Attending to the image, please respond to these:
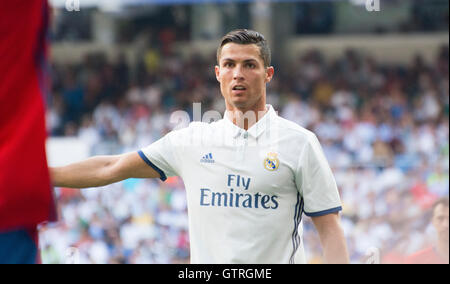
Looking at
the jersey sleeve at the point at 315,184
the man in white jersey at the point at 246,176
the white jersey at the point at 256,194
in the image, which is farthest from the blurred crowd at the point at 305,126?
the jersey sleeve at the point at 315,184

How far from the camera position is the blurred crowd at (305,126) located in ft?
31.9

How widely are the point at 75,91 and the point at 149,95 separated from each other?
2.02m

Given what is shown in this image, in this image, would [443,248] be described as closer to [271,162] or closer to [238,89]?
[271,162]

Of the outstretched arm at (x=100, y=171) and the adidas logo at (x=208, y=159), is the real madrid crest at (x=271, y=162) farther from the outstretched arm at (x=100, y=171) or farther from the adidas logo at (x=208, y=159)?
the outstretched arm at (x=100, y=171)

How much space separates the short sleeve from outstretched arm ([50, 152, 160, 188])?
0.03 metres

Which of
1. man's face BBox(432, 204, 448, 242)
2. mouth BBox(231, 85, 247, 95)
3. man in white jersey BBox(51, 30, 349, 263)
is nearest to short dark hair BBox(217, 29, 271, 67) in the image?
man in white jersey BBox(51, 30, 349, 263)

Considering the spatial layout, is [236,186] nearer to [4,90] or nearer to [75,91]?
[4,90]

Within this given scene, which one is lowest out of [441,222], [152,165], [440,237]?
[440,237]

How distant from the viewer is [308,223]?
9.60 meters

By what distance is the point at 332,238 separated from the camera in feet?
10.4

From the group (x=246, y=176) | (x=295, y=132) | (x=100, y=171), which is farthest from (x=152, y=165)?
(x=295, y=132)

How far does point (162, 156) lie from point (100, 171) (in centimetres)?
32

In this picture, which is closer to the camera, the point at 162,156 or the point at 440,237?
the point at 162,156

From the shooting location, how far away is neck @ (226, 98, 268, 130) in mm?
3357
